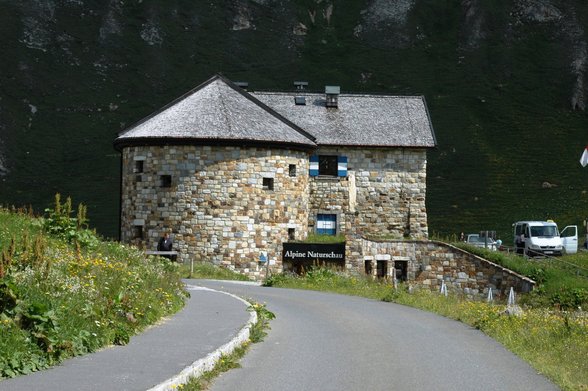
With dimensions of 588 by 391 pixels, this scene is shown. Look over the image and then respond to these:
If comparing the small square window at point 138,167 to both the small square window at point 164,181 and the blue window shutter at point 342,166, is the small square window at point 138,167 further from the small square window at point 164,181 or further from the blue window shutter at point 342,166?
the blue window shutter at point 342,166

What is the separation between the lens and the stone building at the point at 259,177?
40500 millimetres

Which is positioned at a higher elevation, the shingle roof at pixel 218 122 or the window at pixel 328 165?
the shingle roof at pixel 218 122

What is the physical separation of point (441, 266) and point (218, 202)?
33.2 ft

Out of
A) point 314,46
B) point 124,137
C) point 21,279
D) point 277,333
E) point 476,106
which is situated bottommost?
point 277,333

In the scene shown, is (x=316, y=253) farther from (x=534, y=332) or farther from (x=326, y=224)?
(x=534, y=332)

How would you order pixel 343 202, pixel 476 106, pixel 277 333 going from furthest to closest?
1. pixel 476 106
2. pixel 343 202
3. pixel 277 333

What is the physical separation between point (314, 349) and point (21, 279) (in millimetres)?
4741

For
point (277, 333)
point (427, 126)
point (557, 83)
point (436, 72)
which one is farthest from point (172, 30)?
point (277, 333)

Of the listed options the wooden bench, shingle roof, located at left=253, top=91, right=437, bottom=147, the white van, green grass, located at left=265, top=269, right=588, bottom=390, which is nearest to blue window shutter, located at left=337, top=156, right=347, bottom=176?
shingle roof, located at left=253, top=91, right=437, bottom=147

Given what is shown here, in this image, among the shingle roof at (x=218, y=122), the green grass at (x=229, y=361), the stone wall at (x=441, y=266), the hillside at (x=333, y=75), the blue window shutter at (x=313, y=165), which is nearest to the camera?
the green grass at (x=229, y=361)

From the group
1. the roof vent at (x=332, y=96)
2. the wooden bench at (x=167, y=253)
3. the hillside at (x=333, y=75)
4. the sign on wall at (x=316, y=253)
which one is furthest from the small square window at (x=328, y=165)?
the hillside at (x=333, y=75)

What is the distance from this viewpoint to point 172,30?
356ft

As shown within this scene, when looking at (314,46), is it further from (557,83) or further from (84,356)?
(84,356)

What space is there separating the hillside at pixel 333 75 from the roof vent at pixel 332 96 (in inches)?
832
